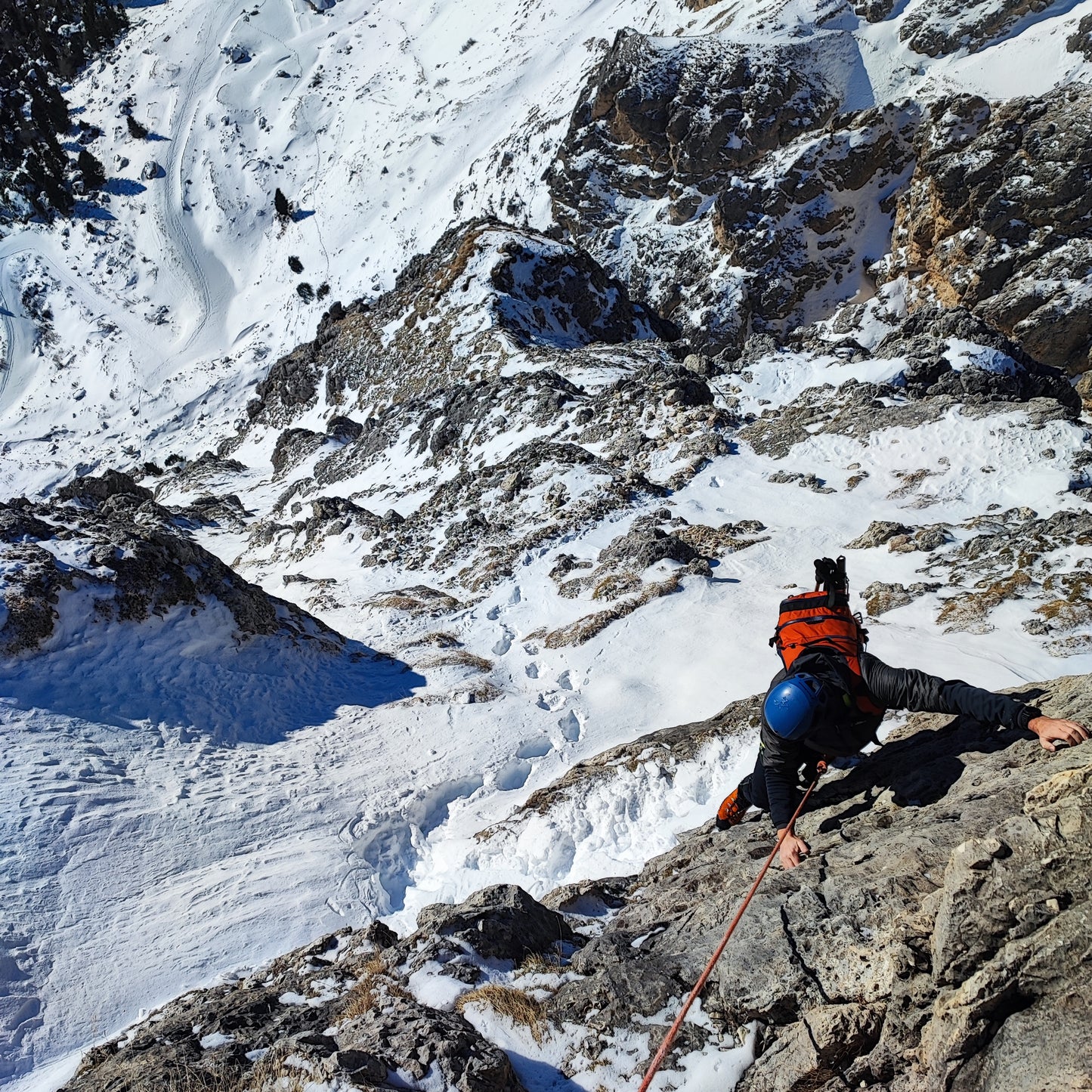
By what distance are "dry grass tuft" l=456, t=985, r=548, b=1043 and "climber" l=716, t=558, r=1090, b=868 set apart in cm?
178

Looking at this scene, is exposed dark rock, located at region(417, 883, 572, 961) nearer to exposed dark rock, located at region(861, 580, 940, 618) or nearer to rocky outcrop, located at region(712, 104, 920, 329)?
exposed dark rock, located at region(861, 580, 940, 618)

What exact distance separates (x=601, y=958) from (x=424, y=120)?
8612 cm

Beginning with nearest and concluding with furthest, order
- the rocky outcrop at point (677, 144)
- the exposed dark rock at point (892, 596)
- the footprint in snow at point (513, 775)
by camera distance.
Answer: the footprint in snow at point (513, 775)
the exposed dark rock at point (892, 596)
the rocky outcrop at point (677, 144)

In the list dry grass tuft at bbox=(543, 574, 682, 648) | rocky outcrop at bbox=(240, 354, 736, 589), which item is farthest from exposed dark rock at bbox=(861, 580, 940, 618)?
rocky outcrop at bbox=(240, 354, 736, 589)

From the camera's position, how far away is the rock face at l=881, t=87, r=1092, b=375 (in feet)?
140

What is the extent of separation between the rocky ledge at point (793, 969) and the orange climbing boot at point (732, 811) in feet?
0.61

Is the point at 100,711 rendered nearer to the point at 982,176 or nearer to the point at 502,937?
the point at 502,937

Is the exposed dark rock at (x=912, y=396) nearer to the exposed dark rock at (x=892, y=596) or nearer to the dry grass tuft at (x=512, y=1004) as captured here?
the exposed dark rock at (x=892, y=596)

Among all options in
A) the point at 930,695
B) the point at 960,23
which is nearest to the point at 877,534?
the point at 930,695

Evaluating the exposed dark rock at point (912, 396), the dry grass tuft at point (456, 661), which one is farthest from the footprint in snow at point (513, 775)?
the exposed dark rock at point (912, 396)

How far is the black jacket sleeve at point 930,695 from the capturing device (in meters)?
4.37

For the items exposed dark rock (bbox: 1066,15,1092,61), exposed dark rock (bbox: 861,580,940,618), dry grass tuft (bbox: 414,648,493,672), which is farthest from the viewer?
exposed dark rock (bbox: 1066,15,1092,61)

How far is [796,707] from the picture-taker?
15.0 feet

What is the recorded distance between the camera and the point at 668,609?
14555mm
